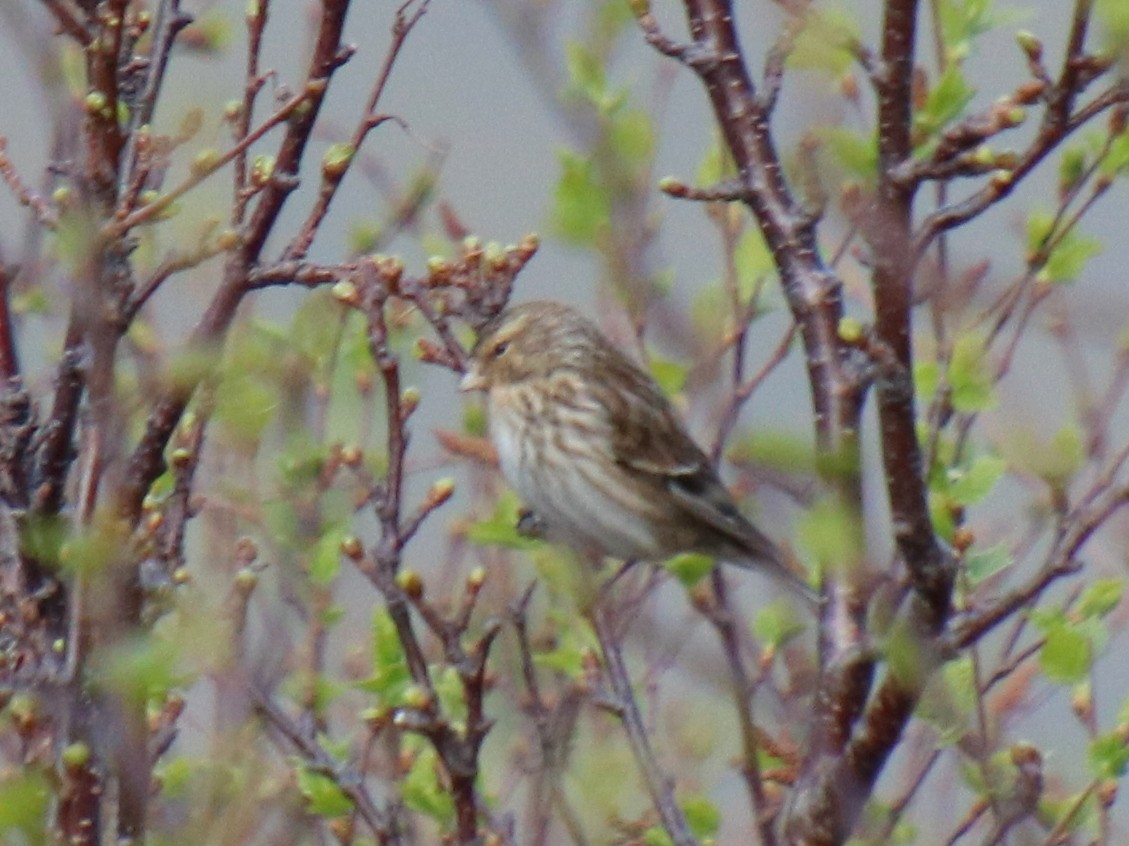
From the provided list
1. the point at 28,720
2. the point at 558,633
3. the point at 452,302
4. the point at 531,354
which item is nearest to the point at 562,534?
the point at 558,633

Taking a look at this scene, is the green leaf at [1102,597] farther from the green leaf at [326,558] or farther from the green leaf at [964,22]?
the green leaf at [326,558]

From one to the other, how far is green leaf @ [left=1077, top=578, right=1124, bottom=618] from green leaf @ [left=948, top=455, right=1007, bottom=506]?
0.77 ft

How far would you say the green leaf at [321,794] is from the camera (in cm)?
339

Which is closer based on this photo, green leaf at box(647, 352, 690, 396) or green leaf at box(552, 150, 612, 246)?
green leaf at box(552, 150, 612, 246)

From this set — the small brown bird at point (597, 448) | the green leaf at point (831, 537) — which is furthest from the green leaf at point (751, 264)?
the green leaf at point (831, 537)

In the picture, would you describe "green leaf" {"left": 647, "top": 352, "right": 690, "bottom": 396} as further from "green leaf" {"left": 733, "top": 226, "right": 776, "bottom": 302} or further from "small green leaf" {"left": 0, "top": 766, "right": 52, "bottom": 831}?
"small green leaf" {"left": 0, "top": 766, "right": 52, "bottom": 831}

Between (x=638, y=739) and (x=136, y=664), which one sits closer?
(x=136, y=664)

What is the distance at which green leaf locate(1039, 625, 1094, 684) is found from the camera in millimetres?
3072

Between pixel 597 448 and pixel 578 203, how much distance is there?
273cm

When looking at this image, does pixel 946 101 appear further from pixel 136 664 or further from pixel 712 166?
pixel 136 664

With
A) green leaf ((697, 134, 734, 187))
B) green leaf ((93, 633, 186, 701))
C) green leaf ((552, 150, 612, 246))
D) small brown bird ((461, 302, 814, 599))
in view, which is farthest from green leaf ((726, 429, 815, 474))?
small brown bird ((461, 302, 814, 599))

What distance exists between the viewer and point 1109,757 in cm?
320

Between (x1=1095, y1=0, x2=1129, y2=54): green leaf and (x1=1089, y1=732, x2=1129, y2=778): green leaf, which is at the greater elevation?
(x1=1095, y1=0, x2=1129, y2=54): green leaf

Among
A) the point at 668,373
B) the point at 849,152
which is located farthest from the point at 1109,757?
the point at 668,373
